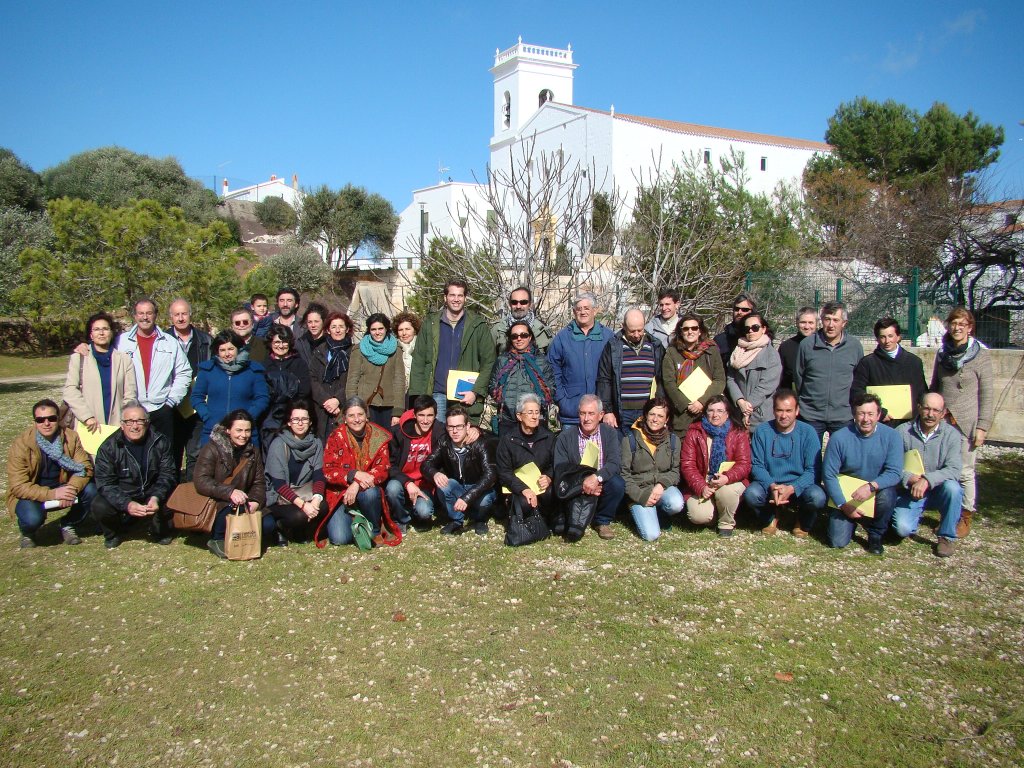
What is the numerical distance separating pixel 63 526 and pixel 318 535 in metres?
2.18

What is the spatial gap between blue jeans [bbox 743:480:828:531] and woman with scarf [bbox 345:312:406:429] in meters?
3.20

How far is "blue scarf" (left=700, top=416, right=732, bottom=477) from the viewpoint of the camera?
21.0ft

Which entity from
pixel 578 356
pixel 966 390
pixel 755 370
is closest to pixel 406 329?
pixel 578 356

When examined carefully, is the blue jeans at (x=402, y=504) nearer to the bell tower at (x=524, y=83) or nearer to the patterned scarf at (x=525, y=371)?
the patterned scarf at (x=525, y=371)

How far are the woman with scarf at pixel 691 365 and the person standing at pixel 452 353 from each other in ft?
5.34

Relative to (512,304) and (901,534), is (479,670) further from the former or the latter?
(901,534)

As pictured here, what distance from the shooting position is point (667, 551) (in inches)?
238

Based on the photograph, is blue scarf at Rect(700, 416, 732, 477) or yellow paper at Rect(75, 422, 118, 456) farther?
blue scarf at Rect(700, 416, 732, 477)

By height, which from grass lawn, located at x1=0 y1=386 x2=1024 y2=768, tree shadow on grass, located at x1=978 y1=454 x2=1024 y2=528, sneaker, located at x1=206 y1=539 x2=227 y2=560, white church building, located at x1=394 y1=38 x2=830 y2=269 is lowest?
grass lawn, located at x1=0 y1=386 x2=1024 y2=768

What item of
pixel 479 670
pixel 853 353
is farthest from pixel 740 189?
pixel 479 670

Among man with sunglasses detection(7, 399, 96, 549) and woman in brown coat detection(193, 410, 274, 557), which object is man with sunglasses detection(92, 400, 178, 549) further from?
woman in brown coat detection(193, 410, 274, 557)

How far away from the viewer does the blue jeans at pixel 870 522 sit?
233 inches

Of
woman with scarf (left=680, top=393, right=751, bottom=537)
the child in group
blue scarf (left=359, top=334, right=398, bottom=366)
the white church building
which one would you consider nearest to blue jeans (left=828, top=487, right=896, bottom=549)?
woman with scarf (left=680, top=393, right=751, bottom=537)

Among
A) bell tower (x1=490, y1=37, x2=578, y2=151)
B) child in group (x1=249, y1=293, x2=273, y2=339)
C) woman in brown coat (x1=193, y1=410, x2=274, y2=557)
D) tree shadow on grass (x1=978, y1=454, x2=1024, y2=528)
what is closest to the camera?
woman in brown coat (x1=193, y1=410, x2=274, y2=557)
